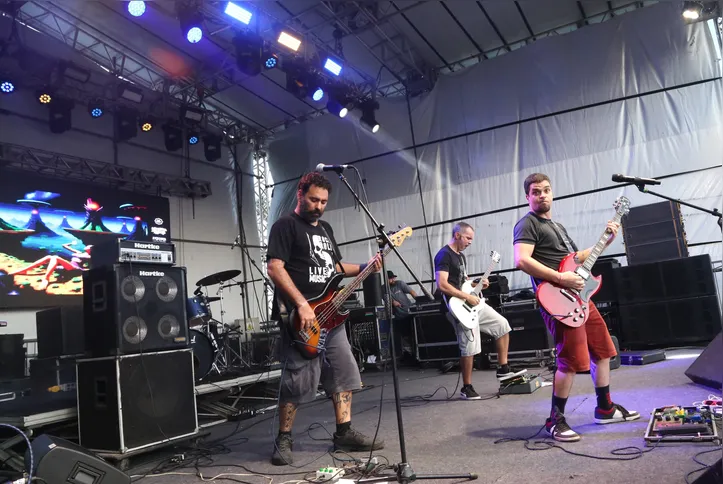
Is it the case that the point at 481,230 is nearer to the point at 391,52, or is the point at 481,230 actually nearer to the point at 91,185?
the point at 391,52

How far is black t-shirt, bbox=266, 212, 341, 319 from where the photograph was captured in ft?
10.6

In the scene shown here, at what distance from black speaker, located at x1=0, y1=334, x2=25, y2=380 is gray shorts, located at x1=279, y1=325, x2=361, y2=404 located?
4114 millimetres

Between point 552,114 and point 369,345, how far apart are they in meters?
5.61

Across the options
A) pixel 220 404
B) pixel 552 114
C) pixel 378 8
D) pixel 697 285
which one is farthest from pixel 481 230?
pixel 220 404

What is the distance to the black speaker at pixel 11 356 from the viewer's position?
18.3ft

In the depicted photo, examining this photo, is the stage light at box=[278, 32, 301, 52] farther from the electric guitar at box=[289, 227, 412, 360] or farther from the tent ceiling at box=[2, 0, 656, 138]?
the electric guitar at box=[289, 227, 412, 360]

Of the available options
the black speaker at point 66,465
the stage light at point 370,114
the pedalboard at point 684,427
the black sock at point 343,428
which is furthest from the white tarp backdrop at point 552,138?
the black speaker at point 66,465

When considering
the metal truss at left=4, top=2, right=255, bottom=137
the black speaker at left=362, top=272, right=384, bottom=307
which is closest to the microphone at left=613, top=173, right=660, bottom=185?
the black speaker at left=362, top=272, right=384, bottom=307

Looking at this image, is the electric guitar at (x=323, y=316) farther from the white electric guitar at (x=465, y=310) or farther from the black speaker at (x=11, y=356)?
the black speaker at (x=11, y=356)

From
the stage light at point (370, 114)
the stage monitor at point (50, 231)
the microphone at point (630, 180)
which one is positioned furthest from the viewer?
the stage light at point (370, 114)

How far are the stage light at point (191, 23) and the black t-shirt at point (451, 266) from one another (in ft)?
16.3

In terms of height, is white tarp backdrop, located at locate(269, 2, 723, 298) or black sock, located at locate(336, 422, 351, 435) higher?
white tarp backdrop, located at locate(269, 2, 723, 298)

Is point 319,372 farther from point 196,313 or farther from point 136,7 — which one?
point 136,7

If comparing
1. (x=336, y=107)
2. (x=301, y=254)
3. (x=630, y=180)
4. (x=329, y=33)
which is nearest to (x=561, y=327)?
(x=630, y=180)
